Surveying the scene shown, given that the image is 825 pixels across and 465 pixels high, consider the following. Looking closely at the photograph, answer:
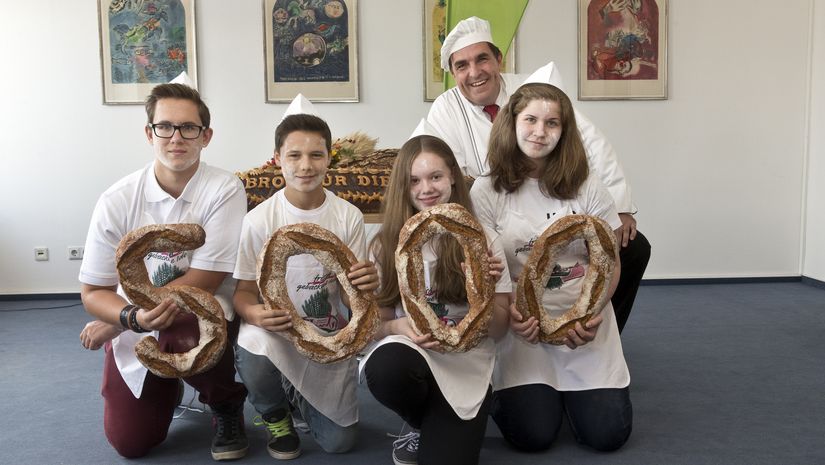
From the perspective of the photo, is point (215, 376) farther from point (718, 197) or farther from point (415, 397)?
point (718, 197)

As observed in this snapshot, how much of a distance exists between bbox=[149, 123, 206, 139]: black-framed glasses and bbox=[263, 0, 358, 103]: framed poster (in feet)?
11.4

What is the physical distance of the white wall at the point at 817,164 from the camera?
6035 millimetres

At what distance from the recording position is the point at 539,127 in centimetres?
265

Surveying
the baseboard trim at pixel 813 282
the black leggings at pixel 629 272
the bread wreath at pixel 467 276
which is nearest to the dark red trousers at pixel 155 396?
the bread wreath at pixel 467 276

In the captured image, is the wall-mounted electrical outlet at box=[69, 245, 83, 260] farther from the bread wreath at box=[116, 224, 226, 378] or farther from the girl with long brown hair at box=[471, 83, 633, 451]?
the girl with long brown hair at box=[471, 83, 633, 451]

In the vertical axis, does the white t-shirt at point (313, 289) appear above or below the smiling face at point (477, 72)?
below

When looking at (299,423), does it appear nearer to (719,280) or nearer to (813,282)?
(719,280)

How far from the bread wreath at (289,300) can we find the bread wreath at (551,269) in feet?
1.85

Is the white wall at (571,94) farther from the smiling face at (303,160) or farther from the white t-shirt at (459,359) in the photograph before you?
the white t-shirt at (459,359)

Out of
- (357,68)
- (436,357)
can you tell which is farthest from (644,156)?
(436,357)

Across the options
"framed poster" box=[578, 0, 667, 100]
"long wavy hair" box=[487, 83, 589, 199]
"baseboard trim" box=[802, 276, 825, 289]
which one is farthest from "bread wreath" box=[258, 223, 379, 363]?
"baseboard trim" box=[802, 276, 825, 289]

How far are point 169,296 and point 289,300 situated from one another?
394 mm

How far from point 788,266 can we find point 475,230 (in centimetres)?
516

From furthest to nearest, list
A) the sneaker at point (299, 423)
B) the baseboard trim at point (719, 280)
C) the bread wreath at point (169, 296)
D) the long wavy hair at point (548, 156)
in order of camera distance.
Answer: the baseboard trim at point (719, 280) < the sneaker at point (299, 423) < the long wavy hair at point (548, 156) < the bread wreath at point (169, 296)
